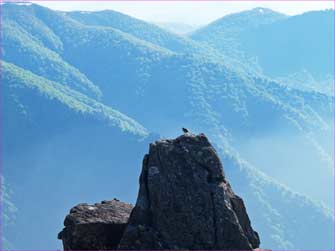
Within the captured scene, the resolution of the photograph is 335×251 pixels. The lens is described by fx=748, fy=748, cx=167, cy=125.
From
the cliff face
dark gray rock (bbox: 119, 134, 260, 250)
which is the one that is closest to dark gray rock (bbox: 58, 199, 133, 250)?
the cliff face

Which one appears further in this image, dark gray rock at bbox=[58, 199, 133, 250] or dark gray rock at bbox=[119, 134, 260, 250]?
dark gray rock at bbox=[58, 199, 133, 250]

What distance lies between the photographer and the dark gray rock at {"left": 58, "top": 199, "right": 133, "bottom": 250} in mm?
24594

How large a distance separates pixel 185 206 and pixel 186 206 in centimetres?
4

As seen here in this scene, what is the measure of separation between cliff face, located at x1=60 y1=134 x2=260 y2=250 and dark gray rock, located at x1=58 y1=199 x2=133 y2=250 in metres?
0.17

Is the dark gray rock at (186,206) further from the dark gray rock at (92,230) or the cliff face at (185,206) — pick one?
the dark gray rock at (92,230)

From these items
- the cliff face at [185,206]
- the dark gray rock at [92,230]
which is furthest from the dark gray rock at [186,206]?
the dark gray rock at [92,230]

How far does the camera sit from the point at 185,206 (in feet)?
78.6

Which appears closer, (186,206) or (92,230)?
(186,206)

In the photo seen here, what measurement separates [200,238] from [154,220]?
168 cm

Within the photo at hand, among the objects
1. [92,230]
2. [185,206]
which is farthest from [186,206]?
[92,230]

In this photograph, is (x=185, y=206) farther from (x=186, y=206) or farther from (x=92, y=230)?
(x=92, y=230)

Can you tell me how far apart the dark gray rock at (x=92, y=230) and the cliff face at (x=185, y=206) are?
0.56 ft

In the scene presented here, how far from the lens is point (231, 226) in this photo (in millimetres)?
23750

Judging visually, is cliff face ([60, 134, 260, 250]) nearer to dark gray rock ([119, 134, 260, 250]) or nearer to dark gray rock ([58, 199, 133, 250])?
dark gray rock ([119, 134, 260, 250])
